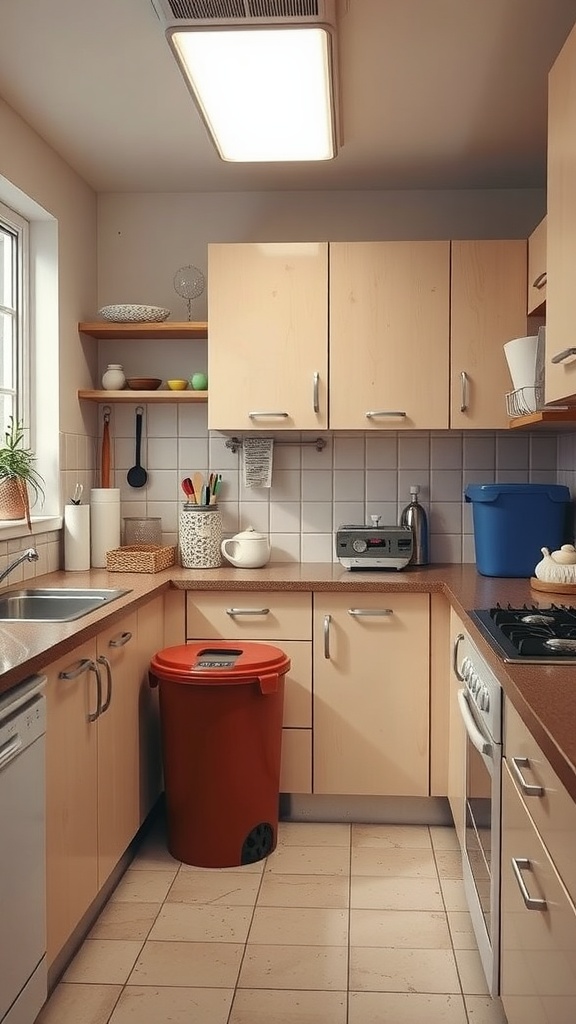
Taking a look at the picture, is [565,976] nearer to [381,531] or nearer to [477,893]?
[477,893]

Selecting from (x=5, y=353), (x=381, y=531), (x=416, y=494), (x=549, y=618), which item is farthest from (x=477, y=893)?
(x=5, y=353)

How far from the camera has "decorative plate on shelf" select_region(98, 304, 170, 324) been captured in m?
3.49

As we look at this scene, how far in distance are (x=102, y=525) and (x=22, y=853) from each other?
182 cm

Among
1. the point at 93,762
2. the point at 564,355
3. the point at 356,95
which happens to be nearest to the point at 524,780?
the point at 564,355

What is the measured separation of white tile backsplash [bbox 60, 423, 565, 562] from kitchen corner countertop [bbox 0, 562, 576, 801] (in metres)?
0.19

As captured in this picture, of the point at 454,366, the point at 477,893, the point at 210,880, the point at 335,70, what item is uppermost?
the point at 335,70

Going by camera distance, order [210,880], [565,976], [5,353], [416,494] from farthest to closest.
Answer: [416,494], [5,353], [210,880], [565,976]

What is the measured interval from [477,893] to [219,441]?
2.08 metres

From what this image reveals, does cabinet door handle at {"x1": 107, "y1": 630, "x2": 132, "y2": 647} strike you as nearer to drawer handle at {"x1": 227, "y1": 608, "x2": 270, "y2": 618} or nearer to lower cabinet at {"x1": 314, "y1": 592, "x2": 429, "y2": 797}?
drawer handle at {"x1": 227, "y1": 608, "x2": 270, "y2": 618}

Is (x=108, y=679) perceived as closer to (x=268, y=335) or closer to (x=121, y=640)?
(x=121, y=640)

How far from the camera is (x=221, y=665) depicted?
2865mm

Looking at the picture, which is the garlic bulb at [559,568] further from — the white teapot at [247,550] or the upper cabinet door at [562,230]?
the white teapot at [247,550]

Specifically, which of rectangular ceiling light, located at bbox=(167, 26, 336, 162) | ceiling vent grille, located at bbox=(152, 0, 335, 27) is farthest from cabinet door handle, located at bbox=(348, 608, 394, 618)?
ceiling vent grille, located at bbox=(152, 0, 335, 27)

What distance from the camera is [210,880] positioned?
2.82 m
